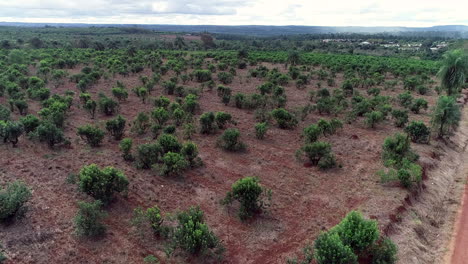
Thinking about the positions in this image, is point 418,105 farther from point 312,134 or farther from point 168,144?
point 168,144

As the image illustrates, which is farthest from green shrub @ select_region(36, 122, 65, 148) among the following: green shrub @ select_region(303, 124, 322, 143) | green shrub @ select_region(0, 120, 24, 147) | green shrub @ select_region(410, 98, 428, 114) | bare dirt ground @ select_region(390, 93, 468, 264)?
green shrub @ select_region(410, 98, 428, 114)

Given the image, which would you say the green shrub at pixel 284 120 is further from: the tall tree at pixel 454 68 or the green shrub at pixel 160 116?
the tall tree at pixel 454 68

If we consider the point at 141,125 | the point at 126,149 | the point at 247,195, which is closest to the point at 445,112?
the point at 247,195

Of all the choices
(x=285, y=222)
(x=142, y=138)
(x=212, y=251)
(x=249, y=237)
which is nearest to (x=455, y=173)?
(x=285, y=222)

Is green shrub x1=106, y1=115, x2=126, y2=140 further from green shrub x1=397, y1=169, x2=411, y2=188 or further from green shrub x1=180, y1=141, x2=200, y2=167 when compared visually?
green shrub x1=397, y1=169, x2=411, y2=188

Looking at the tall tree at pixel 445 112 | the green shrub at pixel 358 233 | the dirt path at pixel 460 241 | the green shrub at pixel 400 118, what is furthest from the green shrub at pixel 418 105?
the green shrub at pixel 358 233

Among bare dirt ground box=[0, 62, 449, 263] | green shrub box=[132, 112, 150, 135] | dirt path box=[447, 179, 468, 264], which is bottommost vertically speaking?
dirt path box=[447, 179, 468, 264]

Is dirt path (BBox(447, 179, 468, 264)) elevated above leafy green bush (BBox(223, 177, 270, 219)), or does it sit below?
below
